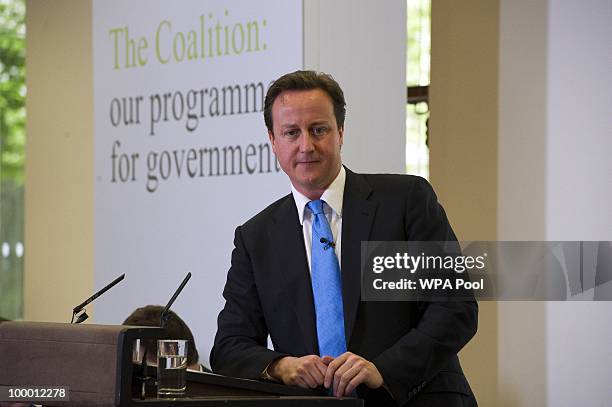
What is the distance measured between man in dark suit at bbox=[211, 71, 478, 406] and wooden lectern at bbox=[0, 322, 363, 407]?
0.99 ft

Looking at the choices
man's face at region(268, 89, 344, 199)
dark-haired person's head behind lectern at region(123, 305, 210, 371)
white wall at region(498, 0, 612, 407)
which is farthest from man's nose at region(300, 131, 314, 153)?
white wall at region(498, 0, 612, 407)

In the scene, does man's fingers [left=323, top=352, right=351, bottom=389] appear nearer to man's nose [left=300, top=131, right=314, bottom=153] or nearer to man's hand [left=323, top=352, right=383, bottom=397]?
man's hand [left=323, top=352, right=383, bottom=397]

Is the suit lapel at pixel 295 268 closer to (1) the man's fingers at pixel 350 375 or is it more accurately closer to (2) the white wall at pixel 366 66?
(1) the man's fingers at pixel 350 375

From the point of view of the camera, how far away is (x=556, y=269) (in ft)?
14.5

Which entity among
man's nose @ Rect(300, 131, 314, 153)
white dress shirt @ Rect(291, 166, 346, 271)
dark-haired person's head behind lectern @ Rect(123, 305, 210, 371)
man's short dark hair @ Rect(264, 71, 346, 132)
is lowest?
dark-haired person's head behind lectern @ Rect(123, 305, 210, 371)

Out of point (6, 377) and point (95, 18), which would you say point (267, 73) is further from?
point (6, 377)

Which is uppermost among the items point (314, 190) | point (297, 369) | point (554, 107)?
point (554, 107)

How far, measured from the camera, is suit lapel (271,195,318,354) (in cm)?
267

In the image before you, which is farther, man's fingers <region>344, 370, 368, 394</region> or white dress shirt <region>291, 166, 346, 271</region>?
white dress shirt <region>291, 166, 346, 271</region>

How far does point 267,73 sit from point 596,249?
158cm

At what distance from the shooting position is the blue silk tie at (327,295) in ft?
8.71

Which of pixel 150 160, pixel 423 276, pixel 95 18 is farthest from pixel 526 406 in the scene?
pixel 95 18

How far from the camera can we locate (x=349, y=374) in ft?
7.84

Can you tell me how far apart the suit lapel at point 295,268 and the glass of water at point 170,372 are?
578 mm
